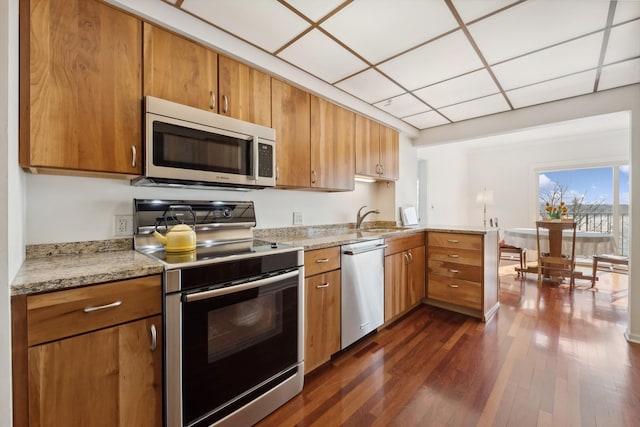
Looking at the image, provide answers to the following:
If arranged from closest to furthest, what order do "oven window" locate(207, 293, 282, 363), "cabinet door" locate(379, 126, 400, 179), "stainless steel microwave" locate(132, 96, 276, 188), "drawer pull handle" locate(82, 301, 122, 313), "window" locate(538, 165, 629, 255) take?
"drawer pull handle" locate(82, 301, 122, 313)
"oven window" locate(207, 293, 282, 363)
"stainless steel microwave" locate(132, 96, 276, 188)
"cabinet door" locate(379, 126, 400, 179)
"window" locate(538, 165, 629, 255)

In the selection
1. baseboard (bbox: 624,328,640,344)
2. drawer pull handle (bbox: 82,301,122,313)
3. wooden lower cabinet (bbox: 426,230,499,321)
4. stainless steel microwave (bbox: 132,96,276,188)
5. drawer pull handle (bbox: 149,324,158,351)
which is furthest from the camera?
wooden lower cabinet (bbox: 426,230,499,321)

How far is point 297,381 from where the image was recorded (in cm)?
168

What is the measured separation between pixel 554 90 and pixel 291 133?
97.6 inches

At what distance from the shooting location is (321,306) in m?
1.89

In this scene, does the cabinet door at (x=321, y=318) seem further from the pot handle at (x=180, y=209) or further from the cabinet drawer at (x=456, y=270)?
the cabinet drawer at (x=456, y=270)

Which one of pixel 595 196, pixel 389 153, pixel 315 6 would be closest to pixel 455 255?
pixel 389 153

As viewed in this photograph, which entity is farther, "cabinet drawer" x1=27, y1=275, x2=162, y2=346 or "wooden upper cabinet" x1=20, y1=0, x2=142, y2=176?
"wooden upper cabinet" x1=20, y1=0, x2=142, y2=176

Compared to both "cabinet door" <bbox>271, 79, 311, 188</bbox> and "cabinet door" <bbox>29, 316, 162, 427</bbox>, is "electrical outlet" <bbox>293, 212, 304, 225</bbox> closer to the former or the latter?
"cabinet door" <bbox>271, 79, 311, 188</bbox>

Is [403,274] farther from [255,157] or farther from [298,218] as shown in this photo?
[255,157]

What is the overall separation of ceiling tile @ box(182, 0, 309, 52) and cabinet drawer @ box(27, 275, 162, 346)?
1.46m

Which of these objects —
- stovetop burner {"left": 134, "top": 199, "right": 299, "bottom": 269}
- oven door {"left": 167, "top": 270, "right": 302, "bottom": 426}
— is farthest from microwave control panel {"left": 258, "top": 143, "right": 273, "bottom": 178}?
oven door {"left": 167, "top": 270, "right": 302, "bottom": 426}

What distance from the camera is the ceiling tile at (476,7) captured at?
1.47m

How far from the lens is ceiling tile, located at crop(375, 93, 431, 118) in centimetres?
275

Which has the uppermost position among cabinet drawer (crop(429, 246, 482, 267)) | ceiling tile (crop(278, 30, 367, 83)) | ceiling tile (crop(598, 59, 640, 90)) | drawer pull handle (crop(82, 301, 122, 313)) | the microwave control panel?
ceiling tile (crop(278, 30, 367, 83))
